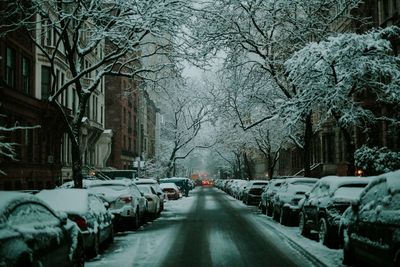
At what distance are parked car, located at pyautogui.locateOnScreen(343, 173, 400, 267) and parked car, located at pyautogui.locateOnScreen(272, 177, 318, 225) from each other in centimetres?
897

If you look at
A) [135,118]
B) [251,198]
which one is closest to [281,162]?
[135,118]

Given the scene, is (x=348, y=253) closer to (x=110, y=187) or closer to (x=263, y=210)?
(x=110, y=187)

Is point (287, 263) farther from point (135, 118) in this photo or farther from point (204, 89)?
point (135, 118)

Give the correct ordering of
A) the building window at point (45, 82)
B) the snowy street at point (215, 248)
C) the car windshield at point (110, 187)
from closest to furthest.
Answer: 1. the snowy street at point (215, 248)
2. the car windshield at point (110, 187)
3. the building window at point (45, 82)

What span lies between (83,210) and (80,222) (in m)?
0.31

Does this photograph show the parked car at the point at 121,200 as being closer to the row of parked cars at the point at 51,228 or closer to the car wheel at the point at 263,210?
the row of parked cars at the point at 51,228

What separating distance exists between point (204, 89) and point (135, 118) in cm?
2408

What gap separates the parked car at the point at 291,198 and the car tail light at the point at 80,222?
33.4 feet

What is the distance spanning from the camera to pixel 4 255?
6129mm

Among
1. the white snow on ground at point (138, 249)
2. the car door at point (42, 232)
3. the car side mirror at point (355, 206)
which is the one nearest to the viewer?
→ the car door at point (42, 232)

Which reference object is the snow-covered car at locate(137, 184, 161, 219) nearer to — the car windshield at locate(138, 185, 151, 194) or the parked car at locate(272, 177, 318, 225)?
the car windshield at locate(138, 185, 151, 194)

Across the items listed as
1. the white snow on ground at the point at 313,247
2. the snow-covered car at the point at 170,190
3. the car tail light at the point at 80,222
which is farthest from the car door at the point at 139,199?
the snow-covered car at the point at 170,190

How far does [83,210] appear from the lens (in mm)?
11859

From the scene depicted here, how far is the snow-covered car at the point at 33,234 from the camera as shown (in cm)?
644
